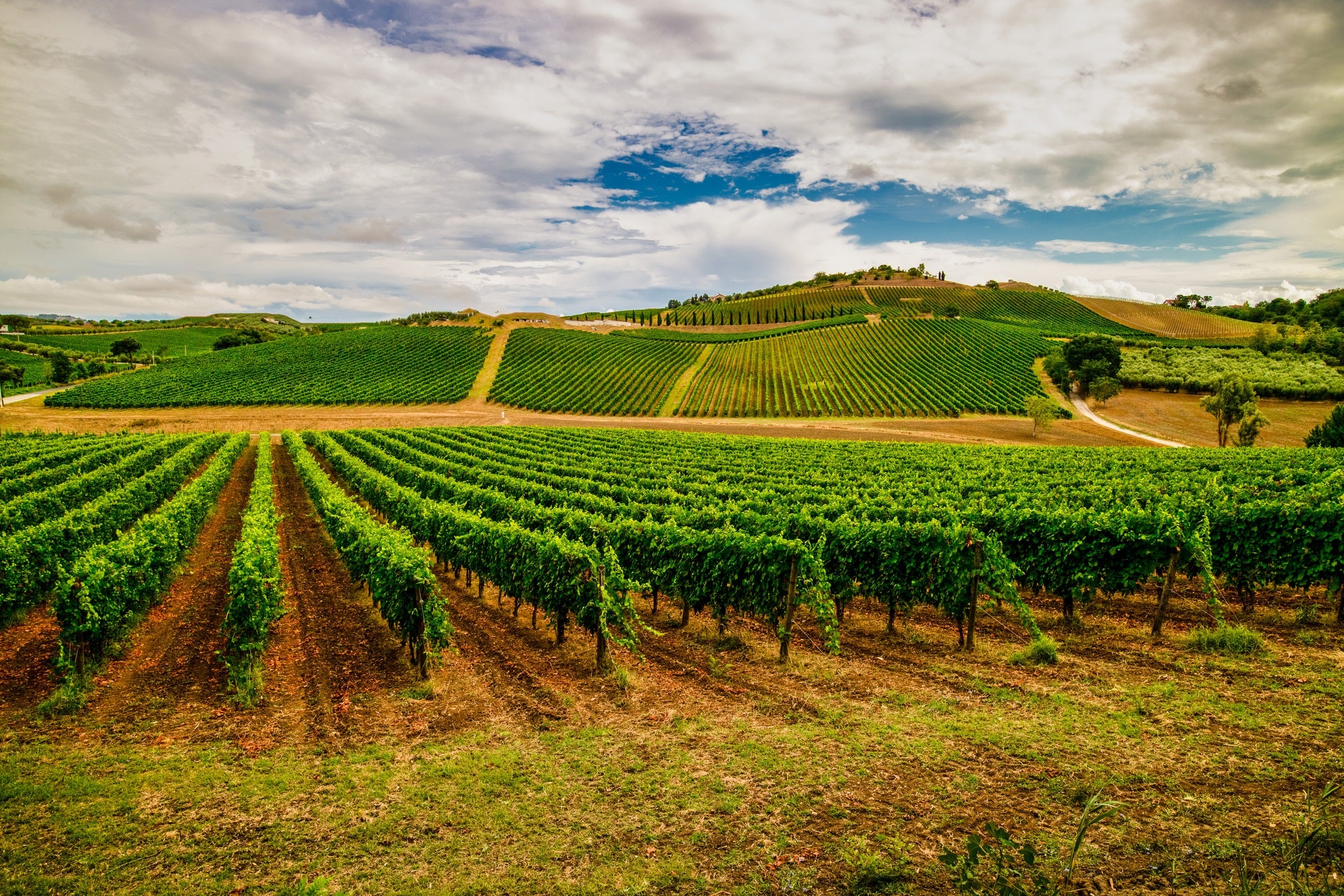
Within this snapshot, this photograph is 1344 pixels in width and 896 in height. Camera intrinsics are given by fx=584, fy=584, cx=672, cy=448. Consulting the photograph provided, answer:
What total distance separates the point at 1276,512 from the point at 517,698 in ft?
61.5

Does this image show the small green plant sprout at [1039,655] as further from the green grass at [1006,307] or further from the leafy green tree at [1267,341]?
the green grass at [1006,307]

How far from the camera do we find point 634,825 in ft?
26.0

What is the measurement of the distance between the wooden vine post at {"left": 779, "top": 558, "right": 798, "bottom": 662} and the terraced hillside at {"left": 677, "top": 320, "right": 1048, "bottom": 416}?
219 ft

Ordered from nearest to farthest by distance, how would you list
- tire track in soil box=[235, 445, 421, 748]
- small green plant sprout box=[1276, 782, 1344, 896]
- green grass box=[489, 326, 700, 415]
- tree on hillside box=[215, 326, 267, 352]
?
small green plant sprout box=[1276, 782, 1344, 896] → tire track in soil box=[235, 445, 421, 748] → green grass box=[489, 326, 700, 415] → tree on hillside box=[215, 326, 267, 352]

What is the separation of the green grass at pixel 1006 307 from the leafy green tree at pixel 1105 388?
56172mm

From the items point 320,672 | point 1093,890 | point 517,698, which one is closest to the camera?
point 1093,890

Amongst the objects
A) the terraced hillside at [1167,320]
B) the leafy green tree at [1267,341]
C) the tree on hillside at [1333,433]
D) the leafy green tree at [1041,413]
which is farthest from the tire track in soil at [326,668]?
the terraced hillside at [1167,320]

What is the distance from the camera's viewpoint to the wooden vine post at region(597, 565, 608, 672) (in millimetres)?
12945

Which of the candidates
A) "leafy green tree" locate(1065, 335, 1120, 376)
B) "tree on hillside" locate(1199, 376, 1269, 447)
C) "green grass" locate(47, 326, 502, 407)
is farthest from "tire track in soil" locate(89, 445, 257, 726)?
"leafy green tree" locate(1065, 335, 1120, 376)

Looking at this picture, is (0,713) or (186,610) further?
(186,610)

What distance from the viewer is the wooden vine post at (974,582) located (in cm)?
1337

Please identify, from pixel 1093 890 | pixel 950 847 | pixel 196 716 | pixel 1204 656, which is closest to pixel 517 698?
pixel 196 716

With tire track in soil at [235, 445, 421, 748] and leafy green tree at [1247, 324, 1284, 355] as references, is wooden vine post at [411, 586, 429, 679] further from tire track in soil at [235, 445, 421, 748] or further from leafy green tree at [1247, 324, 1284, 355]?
leafy green tree at [1247, 324, 1284, 355]

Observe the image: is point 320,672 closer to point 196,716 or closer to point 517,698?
point 196,716
